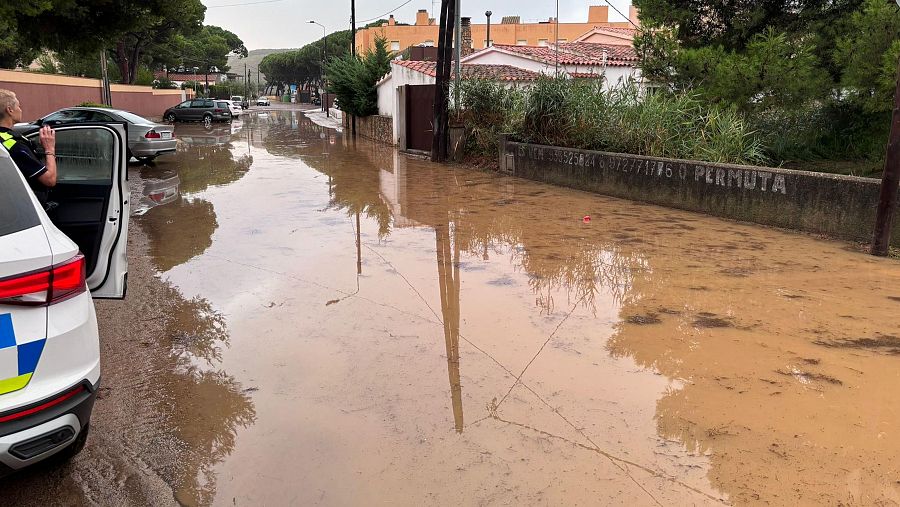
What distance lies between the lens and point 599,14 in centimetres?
5906

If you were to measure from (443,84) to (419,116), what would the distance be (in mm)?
3088

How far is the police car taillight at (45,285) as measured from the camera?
2.49 metres

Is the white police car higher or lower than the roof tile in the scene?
lower

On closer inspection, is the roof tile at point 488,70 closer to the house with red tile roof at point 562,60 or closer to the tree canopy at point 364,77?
the house with red tile roof at point 562,60

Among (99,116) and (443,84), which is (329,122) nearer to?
(99,116)

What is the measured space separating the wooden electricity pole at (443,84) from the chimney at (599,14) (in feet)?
150

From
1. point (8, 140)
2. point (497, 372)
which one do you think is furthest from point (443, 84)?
point (8, 140)

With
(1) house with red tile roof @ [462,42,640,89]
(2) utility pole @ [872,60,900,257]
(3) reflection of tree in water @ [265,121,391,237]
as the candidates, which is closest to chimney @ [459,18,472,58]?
(1) house with red tile roof @ [462,42,640,89]

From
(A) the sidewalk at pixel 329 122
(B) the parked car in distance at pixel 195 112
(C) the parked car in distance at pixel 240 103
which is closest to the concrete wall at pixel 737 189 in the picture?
(A) the sidewalk at pixel 329 122

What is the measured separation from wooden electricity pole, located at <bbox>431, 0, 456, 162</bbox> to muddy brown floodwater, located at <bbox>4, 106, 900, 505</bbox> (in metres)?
9.39

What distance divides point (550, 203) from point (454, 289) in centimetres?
514

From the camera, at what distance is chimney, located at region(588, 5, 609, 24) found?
58812mm

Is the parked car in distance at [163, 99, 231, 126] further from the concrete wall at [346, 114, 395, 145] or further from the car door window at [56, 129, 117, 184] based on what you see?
the car door window at [56, 129, 117, 184]

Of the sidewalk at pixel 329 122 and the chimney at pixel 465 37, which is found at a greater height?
the chimney at pixel 465 37
